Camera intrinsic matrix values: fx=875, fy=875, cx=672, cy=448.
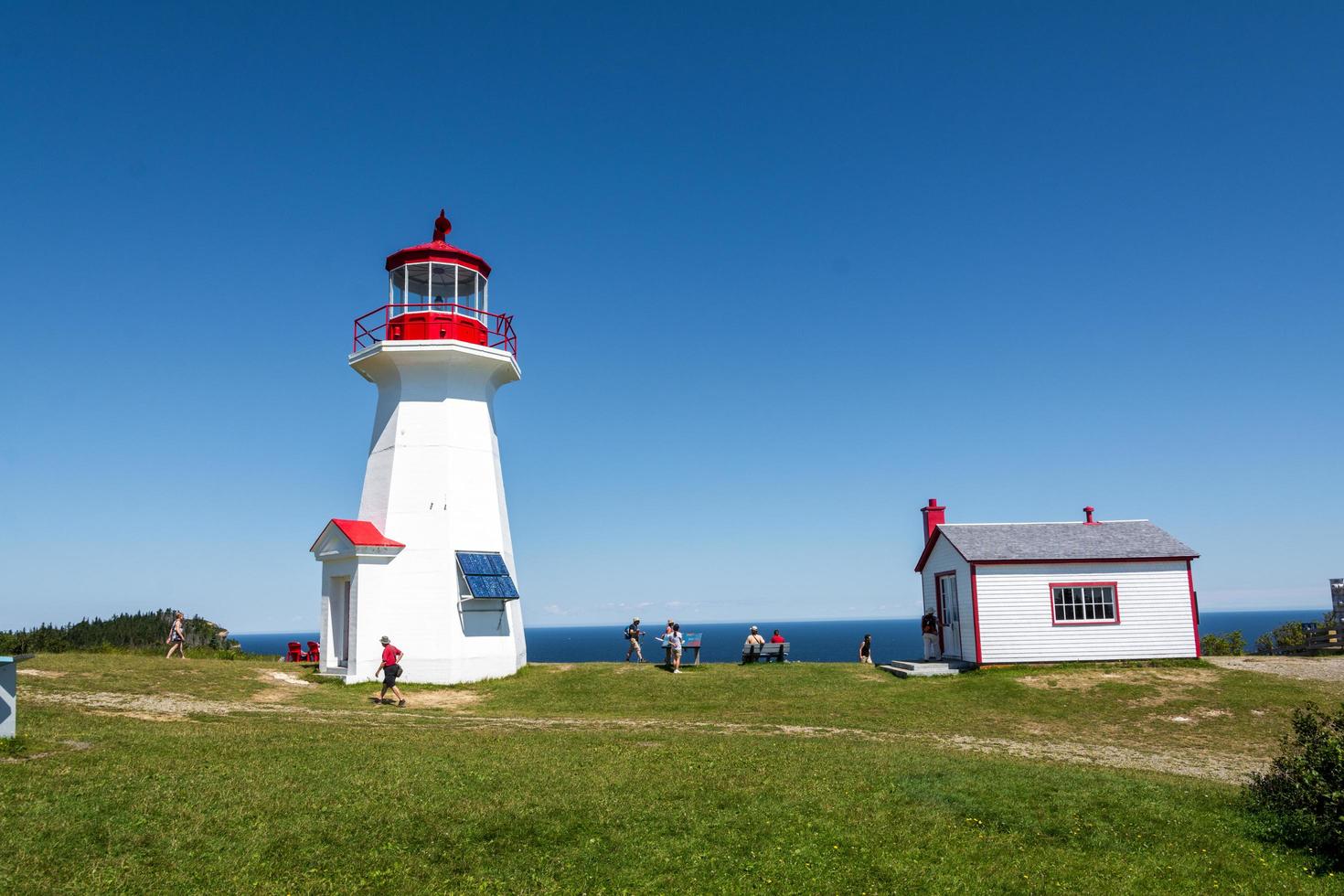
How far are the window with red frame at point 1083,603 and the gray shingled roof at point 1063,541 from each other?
35.5 inches

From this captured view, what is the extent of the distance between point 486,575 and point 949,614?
1451 cm

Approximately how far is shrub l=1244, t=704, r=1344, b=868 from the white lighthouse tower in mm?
18988

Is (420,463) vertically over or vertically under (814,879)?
over

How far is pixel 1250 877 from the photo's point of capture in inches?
367

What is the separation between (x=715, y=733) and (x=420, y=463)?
1327 cm

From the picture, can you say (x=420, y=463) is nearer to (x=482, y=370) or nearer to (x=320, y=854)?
(x=482, y=370)

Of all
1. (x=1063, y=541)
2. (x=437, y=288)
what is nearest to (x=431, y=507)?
(x=437, y=288)

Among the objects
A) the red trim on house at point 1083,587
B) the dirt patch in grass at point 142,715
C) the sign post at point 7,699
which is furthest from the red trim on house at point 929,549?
the sign post at point 7,699

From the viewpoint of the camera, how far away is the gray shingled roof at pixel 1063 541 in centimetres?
2611

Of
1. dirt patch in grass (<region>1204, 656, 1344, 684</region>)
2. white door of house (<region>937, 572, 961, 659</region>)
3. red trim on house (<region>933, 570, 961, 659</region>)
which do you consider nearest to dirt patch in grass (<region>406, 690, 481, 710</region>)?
white door of house (<region>937, 572, 961, 659</region>)

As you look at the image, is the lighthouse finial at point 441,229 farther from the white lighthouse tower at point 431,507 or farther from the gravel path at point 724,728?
the gravel path at point 724,728

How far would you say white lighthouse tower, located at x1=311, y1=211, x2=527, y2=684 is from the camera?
2466cm

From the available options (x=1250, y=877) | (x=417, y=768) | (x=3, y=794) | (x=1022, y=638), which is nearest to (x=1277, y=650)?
(x=1022, y=638)

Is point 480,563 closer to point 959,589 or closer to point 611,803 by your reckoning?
point 959,589
